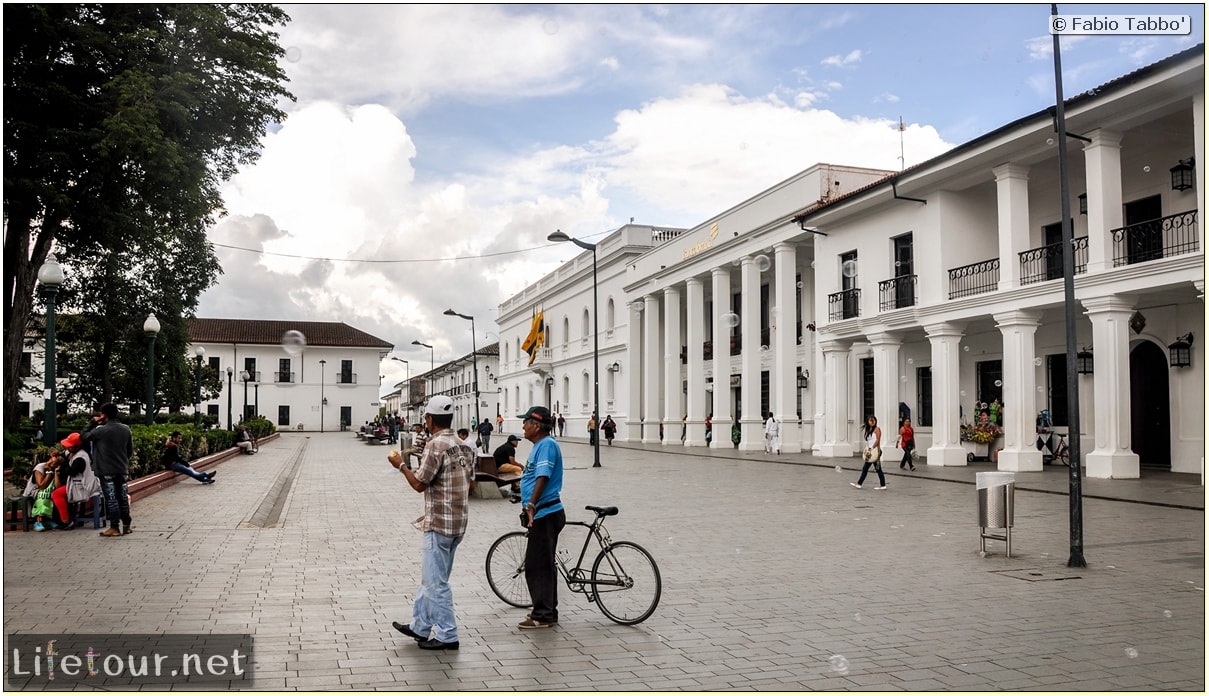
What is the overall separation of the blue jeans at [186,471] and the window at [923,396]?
66.9 feet

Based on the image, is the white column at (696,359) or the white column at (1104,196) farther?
the white column at (696,359)

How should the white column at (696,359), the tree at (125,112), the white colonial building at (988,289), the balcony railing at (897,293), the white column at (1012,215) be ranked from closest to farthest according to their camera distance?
the tree at (125,112)
the white colonial building at (988,289)
the white column at (1012,215)
the balcony railing at (897,293)
the white column at (696,359)

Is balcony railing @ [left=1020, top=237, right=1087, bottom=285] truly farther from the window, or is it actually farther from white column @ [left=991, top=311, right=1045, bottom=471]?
the window

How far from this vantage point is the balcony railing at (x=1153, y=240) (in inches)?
756

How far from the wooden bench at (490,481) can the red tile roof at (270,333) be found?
75.9 metres

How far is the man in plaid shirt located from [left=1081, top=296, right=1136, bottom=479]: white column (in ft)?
55.9

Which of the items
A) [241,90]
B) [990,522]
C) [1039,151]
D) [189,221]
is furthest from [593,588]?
[1039,151]

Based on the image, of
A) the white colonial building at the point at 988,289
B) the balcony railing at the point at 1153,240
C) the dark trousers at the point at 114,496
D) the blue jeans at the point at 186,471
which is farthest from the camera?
the blue jeans at the point at 186,471

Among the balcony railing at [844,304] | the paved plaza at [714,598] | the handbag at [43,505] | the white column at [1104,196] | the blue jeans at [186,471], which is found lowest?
the paved plaza at [714,598]

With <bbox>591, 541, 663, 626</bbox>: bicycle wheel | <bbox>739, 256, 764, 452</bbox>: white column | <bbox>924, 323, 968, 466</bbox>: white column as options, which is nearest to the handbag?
<bbox>591, 541, 663, 626</bbox>: bicycle wheel

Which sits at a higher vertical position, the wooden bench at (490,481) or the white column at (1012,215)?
the white column at (1012,215)

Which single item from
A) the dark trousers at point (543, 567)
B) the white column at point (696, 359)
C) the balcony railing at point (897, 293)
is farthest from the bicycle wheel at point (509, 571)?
the white column at point (696, 359)

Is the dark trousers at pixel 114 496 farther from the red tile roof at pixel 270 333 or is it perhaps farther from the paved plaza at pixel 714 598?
the red tile roof at pixel 270 333

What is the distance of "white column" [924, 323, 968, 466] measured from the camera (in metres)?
24.8
